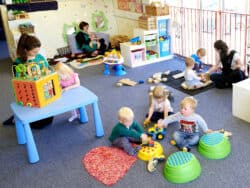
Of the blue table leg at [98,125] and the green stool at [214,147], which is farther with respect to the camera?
the blue table leg at [98,125]

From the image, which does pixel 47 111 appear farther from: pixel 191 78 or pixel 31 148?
pixel 191 78

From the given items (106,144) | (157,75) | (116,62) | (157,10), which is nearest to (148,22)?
(157,10)

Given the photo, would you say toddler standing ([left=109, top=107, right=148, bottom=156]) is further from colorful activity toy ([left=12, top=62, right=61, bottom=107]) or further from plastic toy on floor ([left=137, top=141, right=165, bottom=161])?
colorful activity toy ([left=12, top=62, right=61, bottom=107])

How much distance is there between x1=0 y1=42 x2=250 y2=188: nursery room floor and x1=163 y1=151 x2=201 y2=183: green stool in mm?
45

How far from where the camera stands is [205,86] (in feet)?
13.5

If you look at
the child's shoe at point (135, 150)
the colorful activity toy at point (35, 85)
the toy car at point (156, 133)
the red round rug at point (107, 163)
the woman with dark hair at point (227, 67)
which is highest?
the colorful activity toy at point (35, 85)

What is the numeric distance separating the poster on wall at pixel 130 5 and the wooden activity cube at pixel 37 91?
11.3 ft

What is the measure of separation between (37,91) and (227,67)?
99.0 inches

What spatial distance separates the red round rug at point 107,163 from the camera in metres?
2.54

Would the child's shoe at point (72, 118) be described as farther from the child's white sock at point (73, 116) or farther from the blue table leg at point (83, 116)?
the blue table leg at point (83, 116)

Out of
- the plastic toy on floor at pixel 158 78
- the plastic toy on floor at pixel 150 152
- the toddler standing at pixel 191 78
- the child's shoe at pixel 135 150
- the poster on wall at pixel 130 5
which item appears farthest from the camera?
the poster on wall at pixel 130 5

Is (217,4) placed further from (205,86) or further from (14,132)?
(14,132)

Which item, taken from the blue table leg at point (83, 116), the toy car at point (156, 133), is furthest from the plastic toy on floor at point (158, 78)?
the toy car at point (156, 133)

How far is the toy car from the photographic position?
2.98 m
